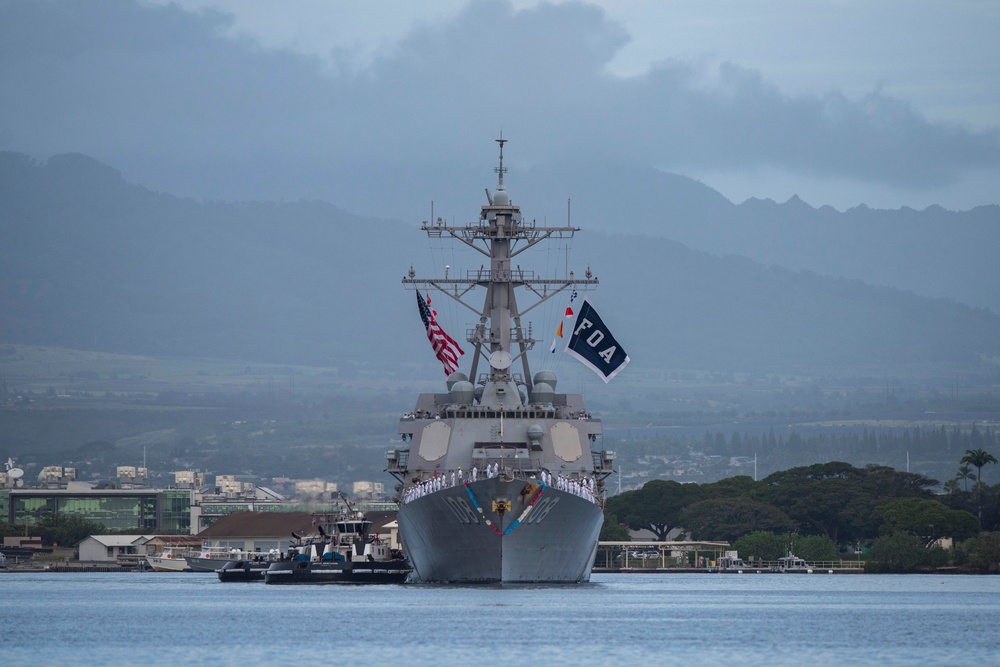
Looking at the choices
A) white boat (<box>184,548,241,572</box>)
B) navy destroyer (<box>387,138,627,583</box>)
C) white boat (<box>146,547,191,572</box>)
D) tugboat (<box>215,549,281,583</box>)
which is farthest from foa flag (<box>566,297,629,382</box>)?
white boat (<box>146,547,191,572</box>)

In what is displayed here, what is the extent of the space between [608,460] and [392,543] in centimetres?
6486

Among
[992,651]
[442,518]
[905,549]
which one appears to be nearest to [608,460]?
[442,518]

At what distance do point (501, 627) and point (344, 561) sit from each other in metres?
33.5

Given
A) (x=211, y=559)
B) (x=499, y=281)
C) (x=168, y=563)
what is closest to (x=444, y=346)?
(x=499, y=281)

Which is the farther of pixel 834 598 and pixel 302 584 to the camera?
pixel 302 584

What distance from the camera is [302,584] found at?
86438 mm

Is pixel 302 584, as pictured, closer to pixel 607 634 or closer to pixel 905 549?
pixel 607 634

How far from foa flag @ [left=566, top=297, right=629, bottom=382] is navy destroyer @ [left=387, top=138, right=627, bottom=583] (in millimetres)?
3111

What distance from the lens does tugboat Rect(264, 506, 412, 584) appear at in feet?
275

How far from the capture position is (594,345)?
236ft

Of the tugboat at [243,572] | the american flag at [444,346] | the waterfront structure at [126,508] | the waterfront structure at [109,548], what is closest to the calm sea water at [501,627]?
the american flag at [444,346]

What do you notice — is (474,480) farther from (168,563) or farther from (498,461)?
(168,563)

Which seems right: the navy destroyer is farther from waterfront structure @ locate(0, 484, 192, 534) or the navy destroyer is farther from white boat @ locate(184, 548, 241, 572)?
waterfront structure @ locate(0, 484, 192, 534)

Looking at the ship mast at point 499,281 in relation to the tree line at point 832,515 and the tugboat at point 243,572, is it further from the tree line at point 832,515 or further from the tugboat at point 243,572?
the tree line at point 832,515
